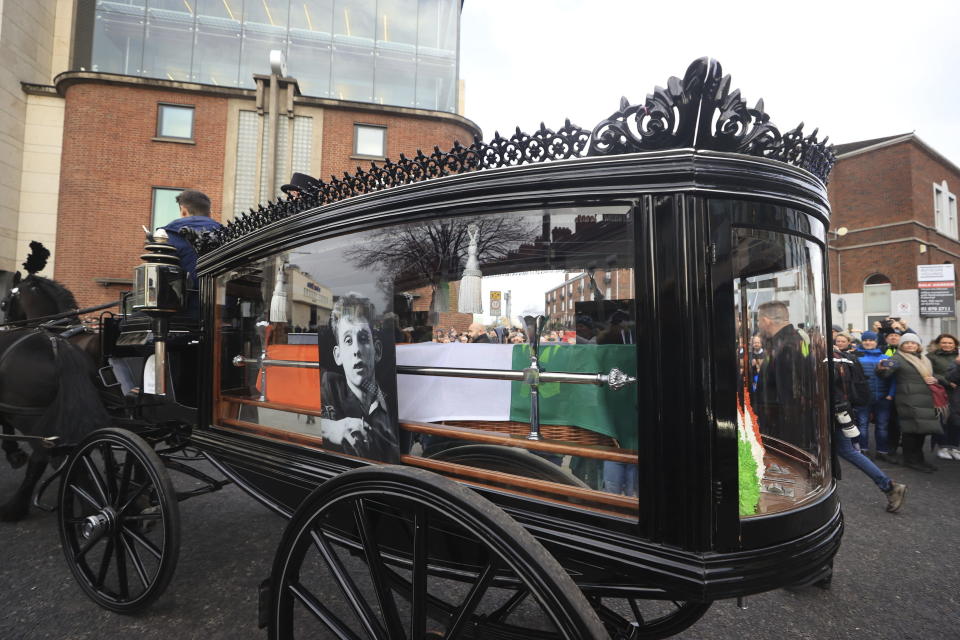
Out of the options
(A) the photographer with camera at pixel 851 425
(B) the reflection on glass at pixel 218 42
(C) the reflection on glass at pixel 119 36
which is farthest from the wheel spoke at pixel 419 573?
(C) the reflection on glass at pixel 119 36

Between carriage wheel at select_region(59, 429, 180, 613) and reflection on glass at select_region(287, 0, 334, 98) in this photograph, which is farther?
reflection on glass at select_region(287, 0, 334, 98)

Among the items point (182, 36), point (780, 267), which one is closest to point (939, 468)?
point (780, 267)

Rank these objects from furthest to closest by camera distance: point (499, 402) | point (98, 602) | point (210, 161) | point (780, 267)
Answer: point (210, 161) → point (98, 602) → point (499, 402) → point (780, 267)

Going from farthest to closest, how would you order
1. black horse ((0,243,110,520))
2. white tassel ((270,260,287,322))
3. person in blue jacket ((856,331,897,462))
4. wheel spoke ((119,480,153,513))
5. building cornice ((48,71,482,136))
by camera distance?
building cornice ((48,71,482,136)), person in blue jacket ((856,331,897,462)), black horse ((0,243,110,520)), wheel spoke ((119,480,153,513)), white tassel ((270,260,287,322))

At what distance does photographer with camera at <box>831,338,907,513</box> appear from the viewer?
2955mm

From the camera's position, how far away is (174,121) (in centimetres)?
1206

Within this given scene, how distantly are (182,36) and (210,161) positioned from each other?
3.76 meters

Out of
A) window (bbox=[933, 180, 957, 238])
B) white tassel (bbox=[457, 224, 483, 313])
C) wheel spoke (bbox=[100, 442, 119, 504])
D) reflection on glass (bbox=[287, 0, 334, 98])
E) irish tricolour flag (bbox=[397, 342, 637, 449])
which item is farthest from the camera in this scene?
window (bbox=[933, 180, 957, 238])

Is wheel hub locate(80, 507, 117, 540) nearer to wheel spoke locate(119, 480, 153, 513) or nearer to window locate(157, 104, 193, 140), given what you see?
wheel spoke locate(119, 480, 153, 513)

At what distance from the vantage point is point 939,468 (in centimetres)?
521

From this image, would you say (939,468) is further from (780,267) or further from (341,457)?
(341,457)

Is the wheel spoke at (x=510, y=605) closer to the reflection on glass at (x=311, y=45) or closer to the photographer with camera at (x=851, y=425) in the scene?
the photographer with camera at (x=851, y=425)

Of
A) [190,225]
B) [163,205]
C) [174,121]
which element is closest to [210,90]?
[174,121]

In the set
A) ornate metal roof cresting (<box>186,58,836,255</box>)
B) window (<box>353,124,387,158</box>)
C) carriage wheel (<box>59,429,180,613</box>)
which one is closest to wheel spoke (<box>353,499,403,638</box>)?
ornate metal roof cresting (<box>186,58,836,255</box>)
